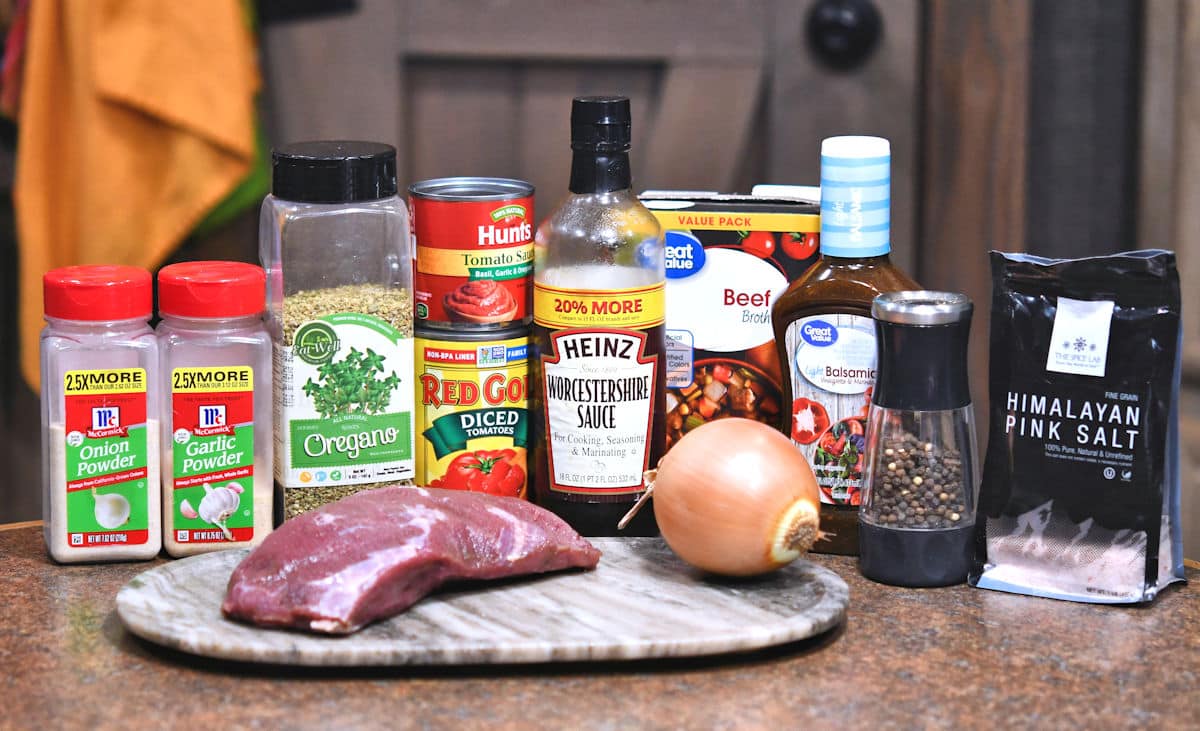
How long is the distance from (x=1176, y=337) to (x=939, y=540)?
21 cm

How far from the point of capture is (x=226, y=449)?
3.55ft

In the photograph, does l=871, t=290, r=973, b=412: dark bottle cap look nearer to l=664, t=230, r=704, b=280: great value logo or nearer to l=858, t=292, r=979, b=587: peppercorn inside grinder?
l=858, t=292, r=979, b=587: peppercorn inside grinder

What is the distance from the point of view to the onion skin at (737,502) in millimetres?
999

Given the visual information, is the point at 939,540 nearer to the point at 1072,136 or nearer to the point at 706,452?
the point at 706,452

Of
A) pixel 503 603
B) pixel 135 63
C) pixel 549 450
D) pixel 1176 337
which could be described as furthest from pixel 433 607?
pixel 135 63

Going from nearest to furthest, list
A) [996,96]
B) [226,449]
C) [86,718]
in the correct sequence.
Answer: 1. [86,718]
2. [226,449]
3. [996,96]

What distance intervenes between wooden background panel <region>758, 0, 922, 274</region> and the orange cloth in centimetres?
67

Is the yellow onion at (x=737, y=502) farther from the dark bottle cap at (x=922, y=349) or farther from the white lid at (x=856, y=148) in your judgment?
the white lid at (x=856, y=148)

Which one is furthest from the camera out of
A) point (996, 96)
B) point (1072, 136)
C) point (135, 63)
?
point (1072, 136)

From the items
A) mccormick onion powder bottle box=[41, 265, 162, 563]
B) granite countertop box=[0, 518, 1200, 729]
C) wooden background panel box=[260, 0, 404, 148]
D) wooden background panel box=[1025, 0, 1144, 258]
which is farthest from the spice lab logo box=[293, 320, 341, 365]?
wooden background panel box=[1025, 0, 1144, 258]

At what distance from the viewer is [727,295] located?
116cm

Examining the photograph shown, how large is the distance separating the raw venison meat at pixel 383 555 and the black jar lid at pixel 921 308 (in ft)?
0.86

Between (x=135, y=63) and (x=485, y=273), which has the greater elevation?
(x=135, y=63)

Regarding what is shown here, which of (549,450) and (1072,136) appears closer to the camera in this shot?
(549,450)
